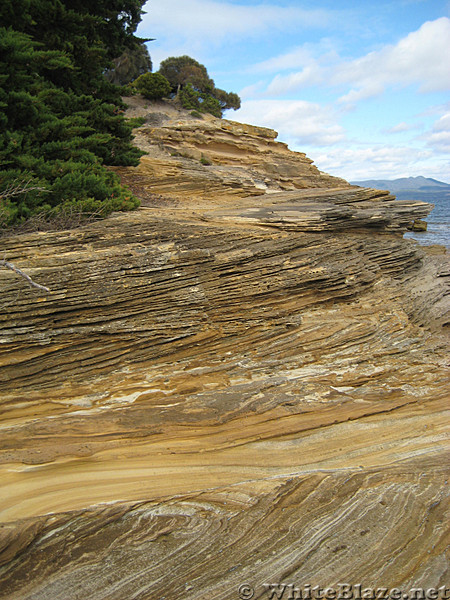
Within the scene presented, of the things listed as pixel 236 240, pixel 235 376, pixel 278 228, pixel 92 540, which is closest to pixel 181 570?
pixel 92 540

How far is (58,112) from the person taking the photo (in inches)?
437

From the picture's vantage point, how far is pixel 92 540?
4.24m

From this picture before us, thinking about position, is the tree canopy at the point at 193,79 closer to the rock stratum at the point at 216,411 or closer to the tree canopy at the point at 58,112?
the tree canopy at the point at 58,112

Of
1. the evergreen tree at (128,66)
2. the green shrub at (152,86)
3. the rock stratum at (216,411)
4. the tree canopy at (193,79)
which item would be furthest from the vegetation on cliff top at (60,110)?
the evergreen tree at (128,66)

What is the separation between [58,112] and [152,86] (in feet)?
61.5

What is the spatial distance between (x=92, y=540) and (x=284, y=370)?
13.0ft

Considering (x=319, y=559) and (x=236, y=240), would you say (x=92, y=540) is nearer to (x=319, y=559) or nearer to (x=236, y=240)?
(x=319, y=559)

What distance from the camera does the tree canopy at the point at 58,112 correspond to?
852cm

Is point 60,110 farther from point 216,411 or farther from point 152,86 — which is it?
point 152,86

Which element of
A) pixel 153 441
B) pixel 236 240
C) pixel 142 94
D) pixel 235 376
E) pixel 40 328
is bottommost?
pixel 153 441

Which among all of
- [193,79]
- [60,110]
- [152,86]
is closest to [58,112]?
[60,110]

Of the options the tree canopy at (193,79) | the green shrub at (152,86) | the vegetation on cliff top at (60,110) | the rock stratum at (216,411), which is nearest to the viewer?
the rock stratum at (216,411)

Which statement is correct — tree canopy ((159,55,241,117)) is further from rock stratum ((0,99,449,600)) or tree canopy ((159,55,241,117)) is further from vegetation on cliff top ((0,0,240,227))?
rock stratum ((0,99,449,600))

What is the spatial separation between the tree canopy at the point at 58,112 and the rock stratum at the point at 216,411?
1132 millimetres
